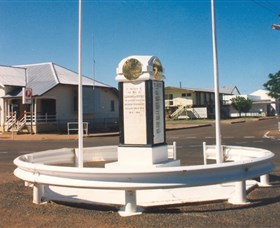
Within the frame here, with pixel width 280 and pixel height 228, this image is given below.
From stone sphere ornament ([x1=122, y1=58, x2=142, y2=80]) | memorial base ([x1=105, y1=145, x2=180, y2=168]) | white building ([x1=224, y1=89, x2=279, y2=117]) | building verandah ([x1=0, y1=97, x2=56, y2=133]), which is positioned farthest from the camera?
white building ([x1=224, y1=89, x2=279, y2=117])

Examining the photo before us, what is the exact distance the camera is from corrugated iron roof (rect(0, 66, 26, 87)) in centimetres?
3943

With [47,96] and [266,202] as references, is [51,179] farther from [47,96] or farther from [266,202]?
[47,96]

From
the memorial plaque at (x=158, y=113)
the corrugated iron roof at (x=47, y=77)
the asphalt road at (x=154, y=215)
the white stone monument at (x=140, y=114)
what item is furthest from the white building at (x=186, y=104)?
the asphalt road at (x=154, y=215)

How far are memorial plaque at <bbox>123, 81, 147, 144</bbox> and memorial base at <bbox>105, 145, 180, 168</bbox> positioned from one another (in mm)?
218

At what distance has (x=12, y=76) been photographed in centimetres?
4109

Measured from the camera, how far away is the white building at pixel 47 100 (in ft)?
125

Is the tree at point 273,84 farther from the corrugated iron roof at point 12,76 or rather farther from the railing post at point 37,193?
the railing post at point 37,193

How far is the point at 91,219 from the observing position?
624 cm

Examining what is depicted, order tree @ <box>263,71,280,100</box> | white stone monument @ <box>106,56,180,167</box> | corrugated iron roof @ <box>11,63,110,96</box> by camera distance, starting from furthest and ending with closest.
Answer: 1. tree @ <box>263,71,280,100</box>
2. corrugated iron roof @ <box>11,63,110,96</box>
3. white stone monument @ <box>106,56,180,167</box>

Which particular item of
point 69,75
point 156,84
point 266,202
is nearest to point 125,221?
point 266,202

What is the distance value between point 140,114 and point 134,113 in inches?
5.8

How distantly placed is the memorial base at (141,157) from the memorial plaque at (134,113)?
218mm

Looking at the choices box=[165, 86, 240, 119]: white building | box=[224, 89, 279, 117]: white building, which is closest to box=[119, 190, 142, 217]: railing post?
box=[165, 86, 240, 119]: white building

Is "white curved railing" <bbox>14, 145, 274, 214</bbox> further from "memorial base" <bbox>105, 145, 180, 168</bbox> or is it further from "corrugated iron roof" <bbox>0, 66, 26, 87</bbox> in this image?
"corrugated iron roof" <bbox>0, 66, 26, 87</bbox>
